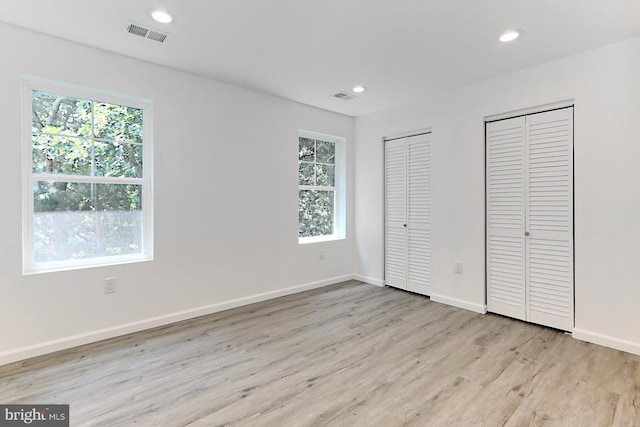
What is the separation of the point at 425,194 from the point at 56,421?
154 inches

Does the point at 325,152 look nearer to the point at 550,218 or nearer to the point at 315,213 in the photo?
the point at 315,213

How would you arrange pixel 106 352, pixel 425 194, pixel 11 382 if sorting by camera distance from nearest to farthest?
pixel 11 382
pixel 106 352
pixel 425 194

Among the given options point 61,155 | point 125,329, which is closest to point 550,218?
point 125,329

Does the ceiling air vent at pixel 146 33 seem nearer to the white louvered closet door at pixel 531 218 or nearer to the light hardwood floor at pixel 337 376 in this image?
the light hardwood floor at pixel 337 376

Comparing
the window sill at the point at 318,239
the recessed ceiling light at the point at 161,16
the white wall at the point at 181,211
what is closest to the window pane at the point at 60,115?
the white wall at the point at 181,211

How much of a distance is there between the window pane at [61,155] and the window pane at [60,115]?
2.7 inches

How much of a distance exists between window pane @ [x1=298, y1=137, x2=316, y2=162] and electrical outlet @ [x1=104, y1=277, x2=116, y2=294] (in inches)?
102

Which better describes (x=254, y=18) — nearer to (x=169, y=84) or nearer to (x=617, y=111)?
(x=169, y=84)

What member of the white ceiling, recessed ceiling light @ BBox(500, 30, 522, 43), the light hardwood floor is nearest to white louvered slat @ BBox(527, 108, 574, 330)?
the light hardwood floor

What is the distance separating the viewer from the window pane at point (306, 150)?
14.9ft

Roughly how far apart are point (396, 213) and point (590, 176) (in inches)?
85.0

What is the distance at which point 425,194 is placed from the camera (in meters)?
4.16

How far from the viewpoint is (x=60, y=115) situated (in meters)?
2.75

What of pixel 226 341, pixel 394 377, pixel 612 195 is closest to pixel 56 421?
pixel 226 341
